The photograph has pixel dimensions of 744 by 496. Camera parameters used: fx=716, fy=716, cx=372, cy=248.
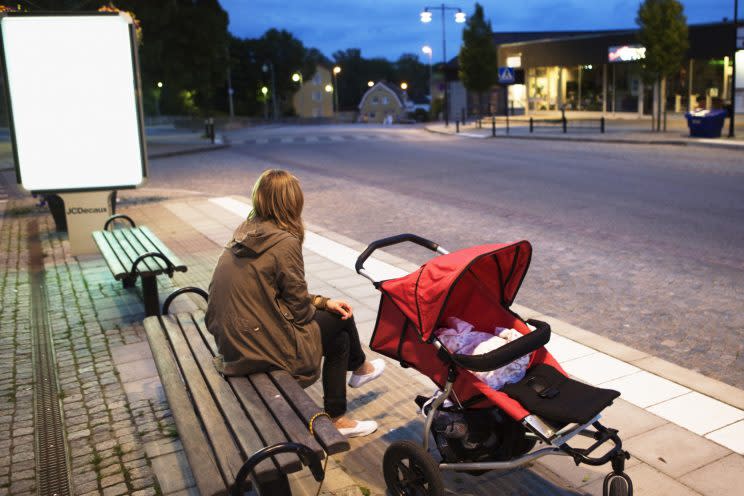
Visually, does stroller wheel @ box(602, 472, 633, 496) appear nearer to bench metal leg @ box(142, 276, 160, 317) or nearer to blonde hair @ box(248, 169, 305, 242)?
blonde hair @ box(248, 169, 305, 242)

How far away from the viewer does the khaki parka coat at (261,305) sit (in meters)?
3.93

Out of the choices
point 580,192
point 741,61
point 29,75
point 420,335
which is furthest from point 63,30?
point 741,61

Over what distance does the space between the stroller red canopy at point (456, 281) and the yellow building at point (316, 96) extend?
112 metres

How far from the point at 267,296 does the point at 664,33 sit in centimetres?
2839

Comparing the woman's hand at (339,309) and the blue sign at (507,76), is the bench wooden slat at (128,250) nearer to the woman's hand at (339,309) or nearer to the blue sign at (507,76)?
the woman's hand at (339,309)

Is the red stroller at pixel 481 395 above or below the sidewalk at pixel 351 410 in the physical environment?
above

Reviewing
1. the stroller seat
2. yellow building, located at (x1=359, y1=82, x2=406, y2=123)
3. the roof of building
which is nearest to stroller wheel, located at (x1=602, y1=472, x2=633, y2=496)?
the stroller seat

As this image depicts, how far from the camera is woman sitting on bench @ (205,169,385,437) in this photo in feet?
12.9

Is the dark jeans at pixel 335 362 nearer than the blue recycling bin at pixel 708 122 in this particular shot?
Yes

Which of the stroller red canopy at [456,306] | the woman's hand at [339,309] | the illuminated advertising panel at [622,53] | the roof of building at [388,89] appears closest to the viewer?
the stroller red canopy at [456,306]

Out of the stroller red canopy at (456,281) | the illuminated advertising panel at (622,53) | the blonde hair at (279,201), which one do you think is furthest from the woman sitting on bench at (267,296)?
the illuminated advertising panel at (622,53)

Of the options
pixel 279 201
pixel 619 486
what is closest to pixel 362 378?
pixel 279 201

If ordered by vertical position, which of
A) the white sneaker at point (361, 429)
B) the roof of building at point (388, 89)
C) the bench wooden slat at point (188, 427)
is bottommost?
the white sneaker at point (361, 429)

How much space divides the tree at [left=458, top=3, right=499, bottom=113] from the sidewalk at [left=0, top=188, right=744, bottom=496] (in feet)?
134
